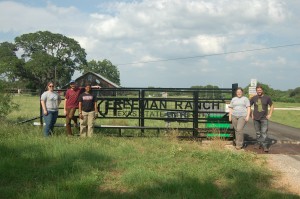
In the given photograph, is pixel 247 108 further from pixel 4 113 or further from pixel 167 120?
pixel 4 113

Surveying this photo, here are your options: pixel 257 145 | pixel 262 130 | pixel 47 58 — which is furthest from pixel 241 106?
pixel 47 58

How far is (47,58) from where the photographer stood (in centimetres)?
8562

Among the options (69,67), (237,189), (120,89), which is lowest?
(237,189)

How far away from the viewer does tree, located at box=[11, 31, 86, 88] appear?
85.6 m

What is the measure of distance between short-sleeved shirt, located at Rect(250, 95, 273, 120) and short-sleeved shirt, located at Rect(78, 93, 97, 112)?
4.50 m

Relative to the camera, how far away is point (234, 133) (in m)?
11.5

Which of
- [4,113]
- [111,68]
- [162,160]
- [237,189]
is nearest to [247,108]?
[162,160]

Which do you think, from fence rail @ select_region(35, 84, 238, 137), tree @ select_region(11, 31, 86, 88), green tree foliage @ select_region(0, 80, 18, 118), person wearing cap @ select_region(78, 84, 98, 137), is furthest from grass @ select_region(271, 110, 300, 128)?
tree @ select_region(11, 31, 86, 88)

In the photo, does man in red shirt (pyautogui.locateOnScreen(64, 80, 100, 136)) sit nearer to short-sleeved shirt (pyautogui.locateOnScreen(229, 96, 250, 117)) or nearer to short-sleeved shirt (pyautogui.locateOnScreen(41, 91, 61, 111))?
short-sleeved shirt (pyautogui.locateOnScreen(41, 91, 61, 111))

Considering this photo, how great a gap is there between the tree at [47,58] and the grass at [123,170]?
3029 inches

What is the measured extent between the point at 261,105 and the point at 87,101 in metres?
4.85

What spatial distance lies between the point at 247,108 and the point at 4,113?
802 cm

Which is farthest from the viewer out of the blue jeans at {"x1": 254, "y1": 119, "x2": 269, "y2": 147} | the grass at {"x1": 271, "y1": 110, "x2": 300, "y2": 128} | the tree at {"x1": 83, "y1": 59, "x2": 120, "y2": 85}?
the tree at {"x1": 83, "y1": 59, "x2": 120, "y2": 85}

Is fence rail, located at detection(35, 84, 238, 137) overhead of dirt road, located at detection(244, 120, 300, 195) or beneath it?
overhead
